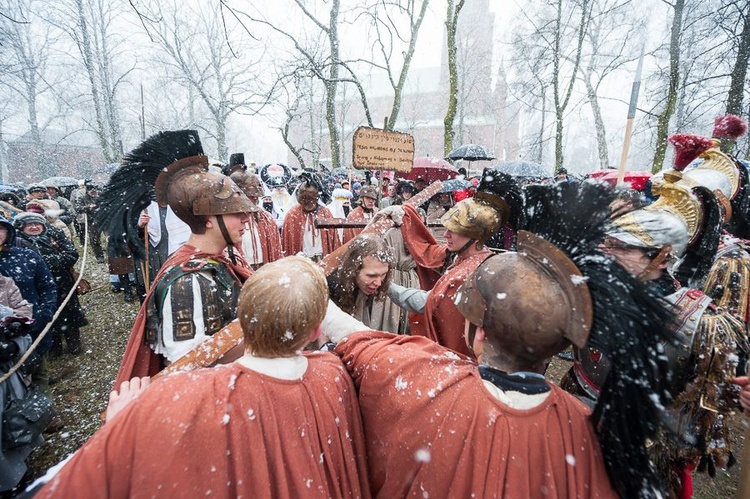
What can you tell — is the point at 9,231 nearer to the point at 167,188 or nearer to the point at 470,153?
the point at 167,188

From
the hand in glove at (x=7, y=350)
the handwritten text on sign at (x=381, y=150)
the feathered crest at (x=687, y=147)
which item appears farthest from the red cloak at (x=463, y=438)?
the feathered crest at (x=687, y=147)

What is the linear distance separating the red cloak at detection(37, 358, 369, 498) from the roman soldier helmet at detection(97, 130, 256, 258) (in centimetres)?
126

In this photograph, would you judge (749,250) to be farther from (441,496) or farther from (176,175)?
(176,175)

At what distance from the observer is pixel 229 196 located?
2.18m

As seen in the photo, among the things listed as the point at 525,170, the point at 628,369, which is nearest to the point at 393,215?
the point at 628,369

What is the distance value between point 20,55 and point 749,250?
33.7 meters

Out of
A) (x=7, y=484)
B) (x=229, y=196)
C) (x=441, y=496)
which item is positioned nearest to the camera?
(x=441, y=496)

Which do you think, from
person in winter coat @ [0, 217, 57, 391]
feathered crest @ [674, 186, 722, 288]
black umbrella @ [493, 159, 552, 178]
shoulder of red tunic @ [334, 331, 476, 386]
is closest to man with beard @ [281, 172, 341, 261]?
A: person in winter coat @ [0, 217, 57, 391]

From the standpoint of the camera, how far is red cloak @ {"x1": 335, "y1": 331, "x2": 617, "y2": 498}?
44.0 inches

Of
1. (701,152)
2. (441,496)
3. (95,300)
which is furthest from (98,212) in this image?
(95,300)

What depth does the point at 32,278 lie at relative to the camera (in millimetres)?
3781

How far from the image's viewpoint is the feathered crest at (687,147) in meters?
3.55

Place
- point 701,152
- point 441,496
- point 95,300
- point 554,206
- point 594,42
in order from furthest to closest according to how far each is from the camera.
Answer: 1. point 594,42
2. point 95,300
3. point 701,152
4. point 554,206
5. point 441,496

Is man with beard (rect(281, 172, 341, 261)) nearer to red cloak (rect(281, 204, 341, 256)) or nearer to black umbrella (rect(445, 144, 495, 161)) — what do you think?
red cloak (rect(281, 204, 341, 256))
